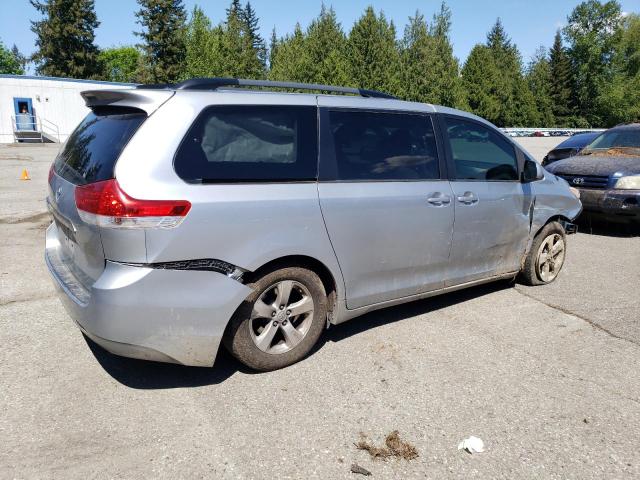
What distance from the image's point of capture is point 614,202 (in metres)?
7.67

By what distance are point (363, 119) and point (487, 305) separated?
223 centimetres

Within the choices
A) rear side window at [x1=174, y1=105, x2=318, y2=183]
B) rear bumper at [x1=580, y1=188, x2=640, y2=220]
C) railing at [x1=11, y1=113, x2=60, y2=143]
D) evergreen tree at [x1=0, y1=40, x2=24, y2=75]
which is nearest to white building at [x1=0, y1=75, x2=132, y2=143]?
railing at [x1=11, y1=113, x2=60, y2=143]

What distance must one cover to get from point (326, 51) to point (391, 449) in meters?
53.3

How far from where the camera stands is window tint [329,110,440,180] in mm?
3730

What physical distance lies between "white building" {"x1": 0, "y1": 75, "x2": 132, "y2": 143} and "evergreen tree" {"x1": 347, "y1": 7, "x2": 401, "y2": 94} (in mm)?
26111

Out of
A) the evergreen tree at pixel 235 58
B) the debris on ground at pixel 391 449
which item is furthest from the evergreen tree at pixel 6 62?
the debris on ground at pixel 391 449

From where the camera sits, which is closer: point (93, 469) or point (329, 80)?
point (93, 469)

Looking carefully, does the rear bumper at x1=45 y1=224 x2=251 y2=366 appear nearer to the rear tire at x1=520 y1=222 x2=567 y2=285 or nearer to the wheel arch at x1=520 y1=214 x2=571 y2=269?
the wheel arch at x1=520 y1=214 x2=571 y2=269

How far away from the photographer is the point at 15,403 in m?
3.11

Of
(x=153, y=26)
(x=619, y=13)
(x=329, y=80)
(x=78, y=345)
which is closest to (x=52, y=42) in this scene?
(x=153, y=26)

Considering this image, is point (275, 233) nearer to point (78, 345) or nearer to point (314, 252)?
point (314, 252)

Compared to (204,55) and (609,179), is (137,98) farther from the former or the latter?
(204,55)

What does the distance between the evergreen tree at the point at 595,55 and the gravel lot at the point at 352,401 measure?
84042 millimetres

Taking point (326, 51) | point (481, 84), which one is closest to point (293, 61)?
point (326, 51)
